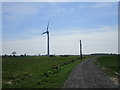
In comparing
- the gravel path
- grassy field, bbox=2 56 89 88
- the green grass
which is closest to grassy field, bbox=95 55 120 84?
the green grass

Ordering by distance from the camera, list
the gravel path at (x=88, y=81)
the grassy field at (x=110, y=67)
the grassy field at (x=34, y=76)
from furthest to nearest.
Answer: the grassy field at (x=110, y=67)
the grassy field at (x=34, y=76)
the gravel path at (x=88, y=81)

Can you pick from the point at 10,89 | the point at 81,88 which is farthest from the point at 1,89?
the point at 81,88

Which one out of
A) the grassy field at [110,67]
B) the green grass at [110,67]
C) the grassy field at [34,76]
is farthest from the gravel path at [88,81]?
the green grass at [110,67]

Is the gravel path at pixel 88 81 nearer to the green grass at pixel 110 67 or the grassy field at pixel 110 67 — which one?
the grassy field at pixel 110 67

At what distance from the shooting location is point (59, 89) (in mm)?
15562

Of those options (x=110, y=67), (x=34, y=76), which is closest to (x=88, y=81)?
(x=34, y=76)

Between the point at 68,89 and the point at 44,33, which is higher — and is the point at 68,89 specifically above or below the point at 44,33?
below

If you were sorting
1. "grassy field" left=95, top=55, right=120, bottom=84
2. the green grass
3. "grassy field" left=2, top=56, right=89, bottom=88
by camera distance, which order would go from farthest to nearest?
the green grass → "grassy field" left=95, top=55, right=120, bottom=84 → "grassy field" left=2, top=56, right=89, bottom=88

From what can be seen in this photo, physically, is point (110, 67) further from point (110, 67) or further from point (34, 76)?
point (34, 76)

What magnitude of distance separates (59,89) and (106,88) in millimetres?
3702

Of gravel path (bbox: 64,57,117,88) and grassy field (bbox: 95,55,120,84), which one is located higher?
gravel path (bbox: 64,57,117,88)

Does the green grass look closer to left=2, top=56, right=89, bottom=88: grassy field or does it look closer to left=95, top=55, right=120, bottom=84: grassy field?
left=95, top=55, right=120, bottom=84: grassy field

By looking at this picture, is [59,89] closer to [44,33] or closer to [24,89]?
[24,89]

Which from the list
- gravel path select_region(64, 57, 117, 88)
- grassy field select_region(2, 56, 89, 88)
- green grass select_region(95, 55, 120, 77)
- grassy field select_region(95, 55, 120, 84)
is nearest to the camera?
gravel path select_region(64, 57, 117, 88)
